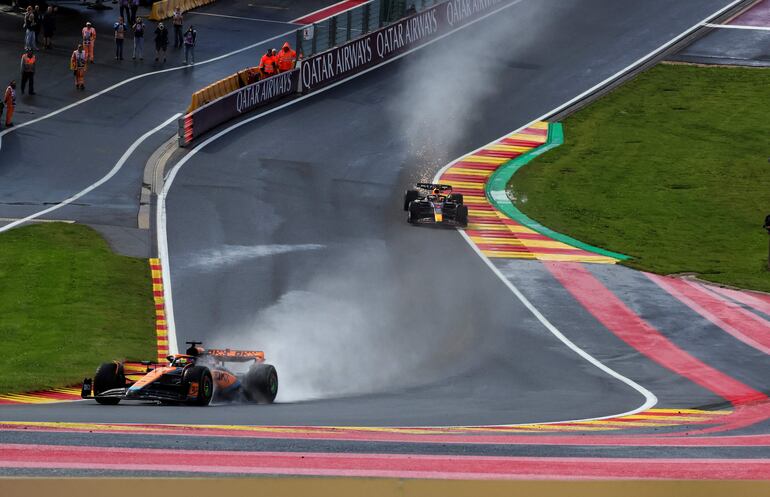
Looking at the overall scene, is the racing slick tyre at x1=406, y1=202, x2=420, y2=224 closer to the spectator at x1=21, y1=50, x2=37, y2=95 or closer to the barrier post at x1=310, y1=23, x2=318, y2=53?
the barrier post at x1=310, y1=23, x2=318, y2=53

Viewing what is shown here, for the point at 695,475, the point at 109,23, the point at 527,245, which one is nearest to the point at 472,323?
the point at 527,245

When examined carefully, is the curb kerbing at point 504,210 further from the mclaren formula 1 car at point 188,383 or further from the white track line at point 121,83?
the mclaren formula 1 car at point 188,383

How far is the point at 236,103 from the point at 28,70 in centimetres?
789

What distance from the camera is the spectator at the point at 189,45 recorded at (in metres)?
50.2

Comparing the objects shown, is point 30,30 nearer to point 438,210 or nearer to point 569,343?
point 438,210

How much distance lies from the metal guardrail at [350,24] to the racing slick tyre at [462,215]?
54.1 ft

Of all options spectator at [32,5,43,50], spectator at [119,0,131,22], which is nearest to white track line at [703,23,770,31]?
spectator at [119,0,131,22]

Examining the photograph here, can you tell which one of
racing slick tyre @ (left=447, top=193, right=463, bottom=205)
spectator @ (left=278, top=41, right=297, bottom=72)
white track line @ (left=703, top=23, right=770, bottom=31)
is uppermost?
white track line @ (left=703, top=23, right=770, bottom=31)

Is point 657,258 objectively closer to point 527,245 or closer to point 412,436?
point 527,245

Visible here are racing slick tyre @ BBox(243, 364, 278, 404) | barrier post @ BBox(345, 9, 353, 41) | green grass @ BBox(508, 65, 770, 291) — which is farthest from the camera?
barrier post @ BBox(345, 9, 353, 41)

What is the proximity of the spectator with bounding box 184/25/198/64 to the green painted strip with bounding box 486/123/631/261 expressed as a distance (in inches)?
617

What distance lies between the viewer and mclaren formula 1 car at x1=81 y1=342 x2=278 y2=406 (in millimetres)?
16797

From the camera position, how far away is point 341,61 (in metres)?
51.2

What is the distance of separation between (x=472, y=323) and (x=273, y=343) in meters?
4.75
